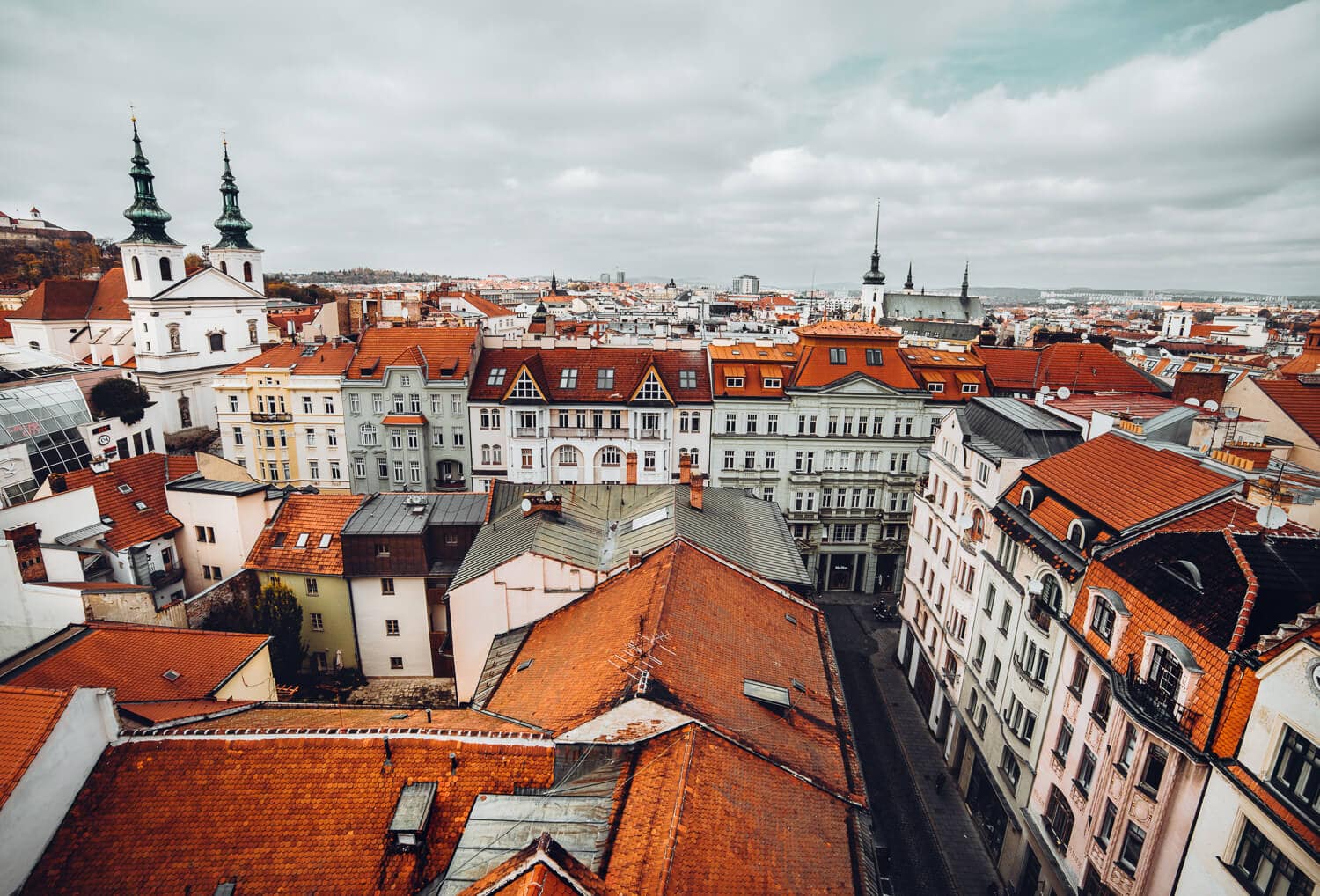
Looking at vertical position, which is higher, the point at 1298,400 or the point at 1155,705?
the point at 1298,400

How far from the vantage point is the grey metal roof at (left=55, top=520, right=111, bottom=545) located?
3281cm

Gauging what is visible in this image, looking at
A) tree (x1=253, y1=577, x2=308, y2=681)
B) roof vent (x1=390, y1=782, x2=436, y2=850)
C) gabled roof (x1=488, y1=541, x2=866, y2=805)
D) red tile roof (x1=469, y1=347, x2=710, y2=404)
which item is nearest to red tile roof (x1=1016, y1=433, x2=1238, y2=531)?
gabled roof (x1=488, y1=541, x2=866, y2=805)

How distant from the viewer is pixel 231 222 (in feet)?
281

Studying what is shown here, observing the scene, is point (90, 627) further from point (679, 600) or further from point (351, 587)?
point (679, 600)

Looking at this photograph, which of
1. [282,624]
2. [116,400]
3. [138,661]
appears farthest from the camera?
[116,400]

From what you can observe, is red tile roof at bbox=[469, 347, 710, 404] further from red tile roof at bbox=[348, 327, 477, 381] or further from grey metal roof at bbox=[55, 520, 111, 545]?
grey metal roof at bbox=[55, 520, 111, 545]

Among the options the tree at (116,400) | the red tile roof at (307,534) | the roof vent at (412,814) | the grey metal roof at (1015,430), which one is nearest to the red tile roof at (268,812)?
the roof vent at (412,814)

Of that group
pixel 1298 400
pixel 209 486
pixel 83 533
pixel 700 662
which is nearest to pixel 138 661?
pixel 83 533

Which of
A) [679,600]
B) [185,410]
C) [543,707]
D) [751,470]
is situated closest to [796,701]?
[679,600]

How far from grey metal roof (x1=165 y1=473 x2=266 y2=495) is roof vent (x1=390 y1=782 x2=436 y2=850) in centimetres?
2616

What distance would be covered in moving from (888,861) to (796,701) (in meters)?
11.4

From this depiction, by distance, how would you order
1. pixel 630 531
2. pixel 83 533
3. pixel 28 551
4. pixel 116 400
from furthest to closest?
pixel 116 400
pixel 83 533
pixel 630 531
pixel 28 551

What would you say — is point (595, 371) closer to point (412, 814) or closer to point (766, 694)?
point (766, 694)

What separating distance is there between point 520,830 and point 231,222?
9515 centimetres
